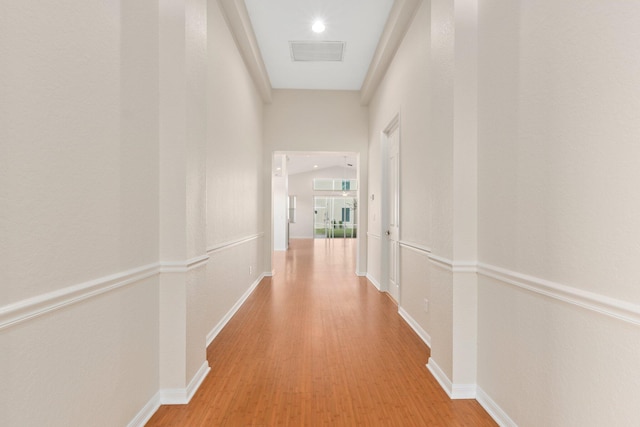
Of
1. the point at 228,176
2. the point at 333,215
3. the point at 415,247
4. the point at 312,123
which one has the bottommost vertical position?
the point at 415,247

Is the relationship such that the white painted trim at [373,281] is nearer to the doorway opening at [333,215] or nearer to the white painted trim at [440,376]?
the white painted trim at [440,376]

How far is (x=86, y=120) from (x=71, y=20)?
40 cm

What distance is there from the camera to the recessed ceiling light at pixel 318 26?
421 centimetres

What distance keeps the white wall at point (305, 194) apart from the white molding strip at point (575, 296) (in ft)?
54.6

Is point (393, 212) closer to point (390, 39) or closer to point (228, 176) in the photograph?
point (390, 39)

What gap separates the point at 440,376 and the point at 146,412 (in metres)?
1.98

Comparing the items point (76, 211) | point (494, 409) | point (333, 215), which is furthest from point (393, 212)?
point (333, 215)

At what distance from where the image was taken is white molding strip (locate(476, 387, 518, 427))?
1.95 meters

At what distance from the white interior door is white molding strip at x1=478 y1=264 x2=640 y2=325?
9.09 feet

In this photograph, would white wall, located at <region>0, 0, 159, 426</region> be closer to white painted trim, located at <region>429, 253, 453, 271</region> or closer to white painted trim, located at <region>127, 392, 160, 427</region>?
white painted trim, located at <region>127, 392, 160, 427</region>

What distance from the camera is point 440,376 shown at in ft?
8.24

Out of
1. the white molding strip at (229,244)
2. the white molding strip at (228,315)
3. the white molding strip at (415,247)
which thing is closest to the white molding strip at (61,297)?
the white molding strip at (229,244)

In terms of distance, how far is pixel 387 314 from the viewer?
4.25 metres

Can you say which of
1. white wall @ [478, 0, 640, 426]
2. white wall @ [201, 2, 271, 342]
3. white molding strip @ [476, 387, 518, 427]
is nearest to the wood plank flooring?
white molding strip @ [476, 387, 518, 427]
